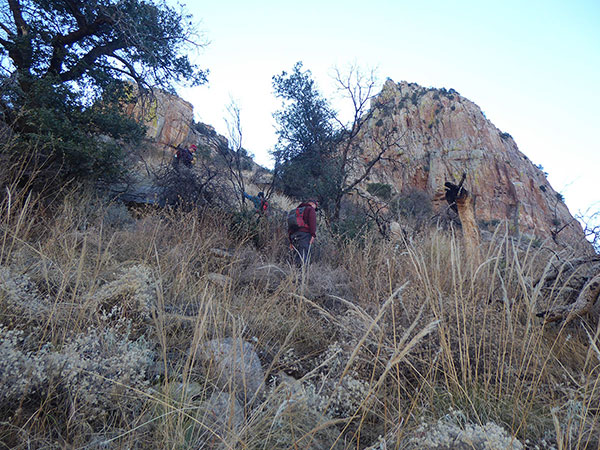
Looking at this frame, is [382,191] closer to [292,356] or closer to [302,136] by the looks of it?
[302,136]

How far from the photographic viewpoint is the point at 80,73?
696 cm

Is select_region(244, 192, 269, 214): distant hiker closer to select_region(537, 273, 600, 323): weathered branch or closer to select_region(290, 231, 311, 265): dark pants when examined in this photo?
select_region(290, 231, 311, 265): dark pants

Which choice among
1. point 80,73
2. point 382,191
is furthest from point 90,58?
point 382,191

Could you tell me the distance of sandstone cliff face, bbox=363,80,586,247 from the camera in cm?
3875

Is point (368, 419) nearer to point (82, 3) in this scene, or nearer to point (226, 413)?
point (226, 413)

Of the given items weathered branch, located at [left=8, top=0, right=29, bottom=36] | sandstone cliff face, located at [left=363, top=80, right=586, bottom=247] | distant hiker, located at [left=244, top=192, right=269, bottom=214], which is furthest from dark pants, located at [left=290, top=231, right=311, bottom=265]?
sandstone cliff face, located at [left=363, top=80, right=586, bottom=247]

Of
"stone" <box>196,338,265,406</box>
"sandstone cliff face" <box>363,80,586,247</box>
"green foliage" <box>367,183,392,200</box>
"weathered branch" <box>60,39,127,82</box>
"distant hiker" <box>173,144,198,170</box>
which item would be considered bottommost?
"stone" <box>196,338,265,406</box>

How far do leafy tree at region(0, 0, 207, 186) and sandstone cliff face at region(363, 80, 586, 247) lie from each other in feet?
104

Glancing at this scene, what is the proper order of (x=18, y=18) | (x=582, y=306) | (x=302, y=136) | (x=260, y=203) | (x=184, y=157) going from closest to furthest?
1. (x=582, y=306)
2. (x=18, y=18)
3. (x=260, y=203)
4. (x=184, y=157)
5. (x=302, y=136)

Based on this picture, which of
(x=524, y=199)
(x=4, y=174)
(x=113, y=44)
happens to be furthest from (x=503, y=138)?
(x=4, y=174)

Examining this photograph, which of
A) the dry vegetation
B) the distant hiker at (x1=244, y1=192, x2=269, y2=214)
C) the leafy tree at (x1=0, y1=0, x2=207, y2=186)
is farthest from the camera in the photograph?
the distant hiker at (x1=244, y1=192, x2=269, y2=214)

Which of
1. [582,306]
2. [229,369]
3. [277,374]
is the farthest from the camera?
[582,306]

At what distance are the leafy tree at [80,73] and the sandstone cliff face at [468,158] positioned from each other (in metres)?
31.8

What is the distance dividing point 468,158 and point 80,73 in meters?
45.3
